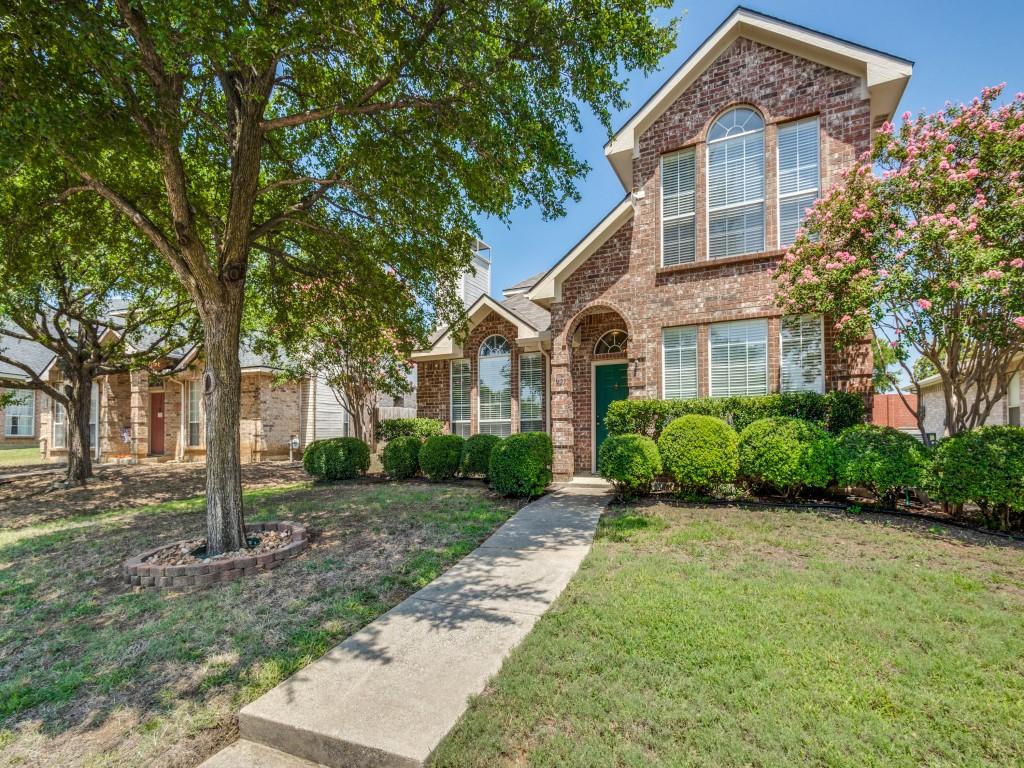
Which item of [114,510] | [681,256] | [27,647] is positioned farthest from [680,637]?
[114,510]

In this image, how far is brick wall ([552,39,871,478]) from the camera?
28.4 feet

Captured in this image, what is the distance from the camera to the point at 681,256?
9977mm

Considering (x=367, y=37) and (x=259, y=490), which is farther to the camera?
(x=259, y=490)

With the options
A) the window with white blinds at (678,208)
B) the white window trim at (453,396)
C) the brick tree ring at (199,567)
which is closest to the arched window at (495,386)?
the white window trim at (453,396)

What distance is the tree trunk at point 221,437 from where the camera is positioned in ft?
18.9

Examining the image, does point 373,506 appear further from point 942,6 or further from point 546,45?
point 942,6

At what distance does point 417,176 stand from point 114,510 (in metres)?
8.58

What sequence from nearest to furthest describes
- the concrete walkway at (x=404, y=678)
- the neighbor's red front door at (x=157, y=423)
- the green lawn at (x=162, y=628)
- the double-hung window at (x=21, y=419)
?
the concrete walkway at (x=404, y=678), the green lawn at (x=162, y=628), the neighbor's red front door at (x=157, y=423), the double-hung window at (x=21, y=419)

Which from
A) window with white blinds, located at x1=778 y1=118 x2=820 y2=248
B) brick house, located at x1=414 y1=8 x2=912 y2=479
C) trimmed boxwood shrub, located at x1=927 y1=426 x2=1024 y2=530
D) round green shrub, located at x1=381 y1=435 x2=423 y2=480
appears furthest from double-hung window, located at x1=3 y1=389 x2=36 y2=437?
trimmed boxwood shrub, located at x1=927 y1=426 x2=1024 y2=530

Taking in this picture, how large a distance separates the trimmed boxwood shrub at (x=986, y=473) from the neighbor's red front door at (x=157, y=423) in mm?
23463

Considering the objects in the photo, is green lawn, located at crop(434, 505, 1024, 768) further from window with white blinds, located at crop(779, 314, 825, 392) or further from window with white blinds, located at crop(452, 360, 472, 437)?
window with white blinds, located at crop(452, 360, 472, 437)

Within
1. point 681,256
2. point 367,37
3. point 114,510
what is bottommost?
point 114,510

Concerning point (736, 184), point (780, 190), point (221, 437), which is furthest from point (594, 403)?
point (221, 437)

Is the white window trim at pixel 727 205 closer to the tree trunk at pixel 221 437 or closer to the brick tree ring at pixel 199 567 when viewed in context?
the tree trunk at pixel 221 437
